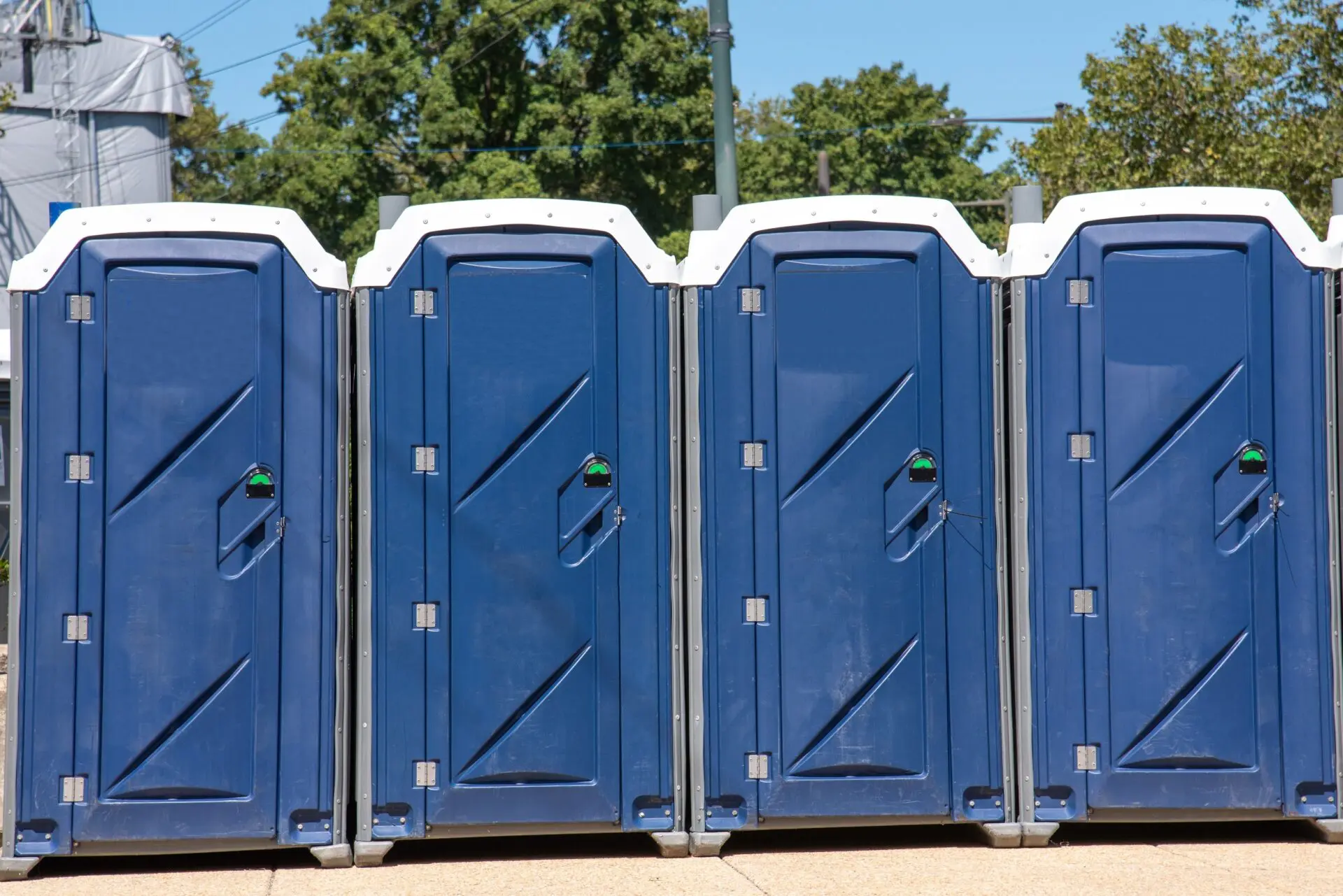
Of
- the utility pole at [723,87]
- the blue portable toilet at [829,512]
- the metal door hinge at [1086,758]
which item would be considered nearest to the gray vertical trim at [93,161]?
the utility pole at [723,87]

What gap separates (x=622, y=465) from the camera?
17.6 feet

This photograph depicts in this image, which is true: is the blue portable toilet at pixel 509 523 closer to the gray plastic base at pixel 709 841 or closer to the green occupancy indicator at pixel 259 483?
the gray plastic base at pixel 709 841

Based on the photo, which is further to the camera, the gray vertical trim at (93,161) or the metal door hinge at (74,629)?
the gray vertical trim at (93,161)

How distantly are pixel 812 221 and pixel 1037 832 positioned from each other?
2.32 m

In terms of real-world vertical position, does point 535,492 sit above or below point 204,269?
below

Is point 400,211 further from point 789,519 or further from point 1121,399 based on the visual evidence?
point 1121,399

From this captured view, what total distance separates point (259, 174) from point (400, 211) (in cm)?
2564

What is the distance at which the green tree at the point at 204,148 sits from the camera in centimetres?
3562

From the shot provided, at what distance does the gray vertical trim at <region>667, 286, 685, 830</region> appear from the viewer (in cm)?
539

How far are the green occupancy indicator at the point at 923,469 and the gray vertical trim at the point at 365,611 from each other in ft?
6.25

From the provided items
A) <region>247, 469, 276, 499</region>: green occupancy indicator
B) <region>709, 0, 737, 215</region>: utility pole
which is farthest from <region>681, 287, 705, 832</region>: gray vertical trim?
<region>709, 0, 737, 215</region>: utility pole

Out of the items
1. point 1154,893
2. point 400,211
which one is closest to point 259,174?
point 400,211

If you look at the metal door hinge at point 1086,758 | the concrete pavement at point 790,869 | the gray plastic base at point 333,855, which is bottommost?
the concrete pavement at point 790,869

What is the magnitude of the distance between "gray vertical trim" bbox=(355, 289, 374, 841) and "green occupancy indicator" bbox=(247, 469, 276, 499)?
31 cm
